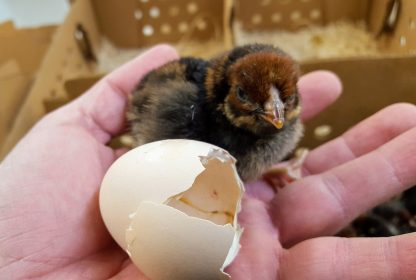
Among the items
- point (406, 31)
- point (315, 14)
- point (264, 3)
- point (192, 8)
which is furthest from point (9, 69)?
point (406, 31)

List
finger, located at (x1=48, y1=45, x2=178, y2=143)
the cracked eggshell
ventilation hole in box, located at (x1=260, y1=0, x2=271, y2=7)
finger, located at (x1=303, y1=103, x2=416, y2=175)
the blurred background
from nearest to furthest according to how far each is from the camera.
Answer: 1. the cracked eggshell
2. finger, located at (x1=303, y1=103, x2=416, y2=175)
3. finger, located at (x1=48, y1=45, x2=178, y2=143)
4. ventilation hole in box, located at (x1=260, y1=0, x2=271, y2=7)
5. the blurred background

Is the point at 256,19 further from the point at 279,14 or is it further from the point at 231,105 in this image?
the point at 231,105

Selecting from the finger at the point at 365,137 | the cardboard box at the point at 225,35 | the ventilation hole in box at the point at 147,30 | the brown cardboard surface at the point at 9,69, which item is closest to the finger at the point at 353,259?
the finger at the point at 365,137

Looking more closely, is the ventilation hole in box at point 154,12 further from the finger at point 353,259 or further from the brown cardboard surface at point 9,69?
the finger at point 353,259

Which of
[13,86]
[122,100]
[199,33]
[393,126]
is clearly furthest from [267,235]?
[199,33]

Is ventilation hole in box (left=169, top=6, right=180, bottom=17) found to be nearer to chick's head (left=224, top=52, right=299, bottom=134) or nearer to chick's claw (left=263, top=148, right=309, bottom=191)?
chick's claw (left=263, top=148, right=309, bottom=191)

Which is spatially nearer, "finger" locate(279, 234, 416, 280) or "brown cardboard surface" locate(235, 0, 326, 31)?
"finger" locate(279, 234, 416, 280)

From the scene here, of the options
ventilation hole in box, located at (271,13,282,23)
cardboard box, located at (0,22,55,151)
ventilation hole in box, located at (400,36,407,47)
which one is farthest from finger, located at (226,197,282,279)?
ventilation hole in box, located at (271,13,282,23)

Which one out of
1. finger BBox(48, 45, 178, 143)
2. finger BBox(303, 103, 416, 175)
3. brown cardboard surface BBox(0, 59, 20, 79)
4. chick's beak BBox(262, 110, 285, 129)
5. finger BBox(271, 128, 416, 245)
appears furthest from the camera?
brown cardboard surface BBox(0, 59, 20, 79)
